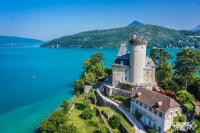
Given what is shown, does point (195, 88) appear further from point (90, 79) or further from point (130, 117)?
point (90, 79)

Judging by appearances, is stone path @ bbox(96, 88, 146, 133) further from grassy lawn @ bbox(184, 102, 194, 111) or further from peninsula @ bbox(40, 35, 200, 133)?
grassy lawn @ bbox(184, 102, 194, 111)

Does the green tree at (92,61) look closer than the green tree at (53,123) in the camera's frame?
No

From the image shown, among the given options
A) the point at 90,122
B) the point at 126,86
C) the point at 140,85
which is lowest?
the point at 90,122

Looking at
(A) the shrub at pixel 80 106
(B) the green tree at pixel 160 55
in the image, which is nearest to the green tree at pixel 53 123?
(A) the shrub at pixel 80 106

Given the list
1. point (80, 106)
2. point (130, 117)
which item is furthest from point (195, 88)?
point (80, 106)

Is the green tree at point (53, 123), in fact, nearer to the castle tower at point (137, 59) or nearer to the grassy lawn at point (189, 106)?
the castle tower at point (137, 59)

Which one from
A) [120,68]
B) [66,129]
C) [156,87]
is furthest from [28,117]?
[156,87]
